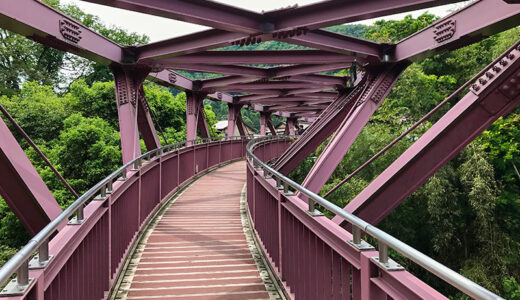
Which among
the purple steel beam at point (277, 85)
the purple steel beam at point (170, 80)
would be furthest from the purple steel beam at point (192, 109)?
the purple steel beam at point (277, 85)

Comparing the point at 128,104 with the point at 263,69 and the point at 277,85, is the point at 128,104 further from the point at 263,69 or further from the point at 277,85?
the point at 277,85

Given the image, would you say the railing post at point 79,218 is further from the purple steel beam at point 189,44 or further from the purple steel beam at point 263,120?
the purple steel beam at point 263,120

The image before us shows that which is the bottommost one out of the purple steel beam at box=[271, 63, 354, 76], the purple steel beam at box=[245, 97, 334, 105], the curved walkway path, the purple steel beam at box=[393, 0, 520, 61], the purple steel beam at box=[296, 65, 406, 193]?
the curved walkway path

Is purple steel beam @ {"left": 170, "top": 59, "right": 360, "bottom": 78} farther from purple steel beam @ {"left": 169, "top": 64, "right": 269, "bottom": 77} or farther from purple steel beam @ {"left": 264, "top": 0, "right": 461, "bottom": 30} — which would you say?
purple steel beam @ {"left": 264, "top": 0, "right": 461, "bottom": 30}

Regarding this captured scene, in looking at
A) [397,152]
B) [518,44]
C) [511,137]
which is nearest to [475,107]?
[518,44]

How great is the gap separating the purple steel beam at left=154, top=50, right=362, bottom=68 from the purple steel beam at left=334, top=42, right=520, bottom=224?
4.52 meters

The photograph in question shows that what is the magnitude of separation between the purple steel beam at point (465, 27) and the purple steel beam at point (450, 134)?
562 mm

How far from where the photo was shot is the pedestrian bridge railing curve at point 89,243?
6.32ft

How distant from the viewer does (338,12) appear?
5.80 metres

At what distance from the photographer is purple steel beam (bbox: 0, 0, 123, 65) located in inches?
205

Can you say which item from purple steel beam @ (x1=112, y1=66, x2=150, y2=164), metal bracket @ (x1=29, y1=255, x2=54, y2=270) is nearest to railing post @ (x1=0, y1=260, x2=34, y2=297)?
metal bracket @ (x1=29, y1=255, x2=54, y2=270)

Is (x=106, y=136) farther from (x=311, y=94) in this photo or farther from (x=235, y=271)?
(x=235, y=271)

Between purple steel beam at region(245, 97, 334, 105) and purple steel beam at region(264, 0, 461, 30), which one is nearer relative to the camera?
purple steel beam at region(264, 0, 461, 30)

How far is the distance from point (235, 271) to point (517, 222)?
1362cm
